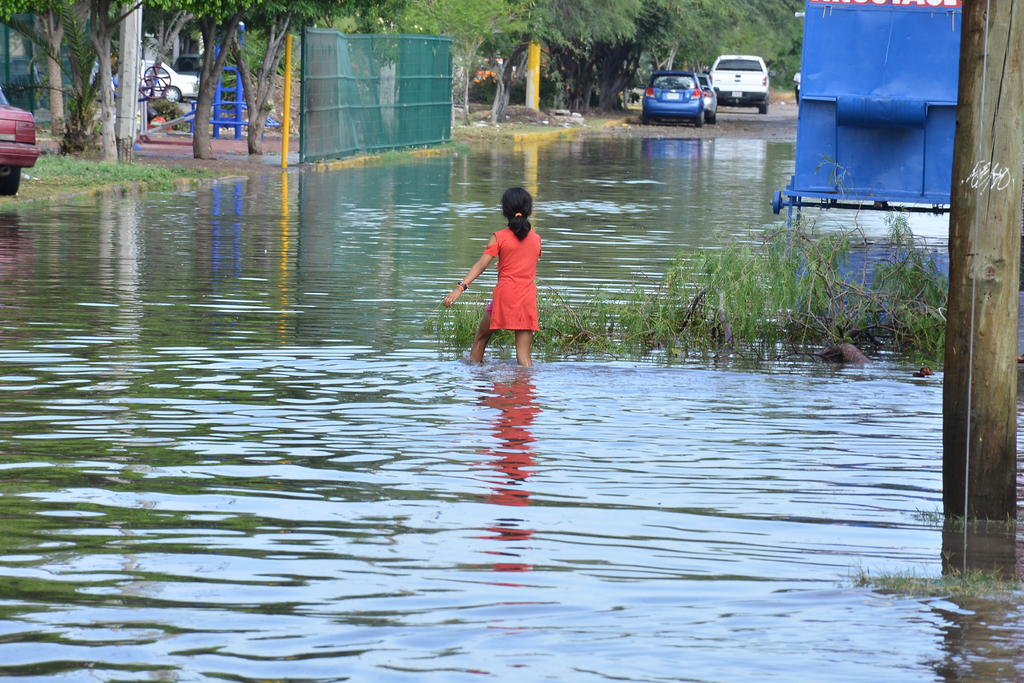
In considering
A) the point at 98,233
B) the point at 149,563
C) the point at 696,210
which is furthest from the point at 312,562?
the point at 696,210

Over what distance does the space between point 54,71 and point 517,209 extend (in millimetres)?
22420

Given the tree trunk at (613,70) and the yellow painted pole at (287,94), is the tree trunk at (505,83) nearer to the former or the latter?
the tree trunk at (613,70)

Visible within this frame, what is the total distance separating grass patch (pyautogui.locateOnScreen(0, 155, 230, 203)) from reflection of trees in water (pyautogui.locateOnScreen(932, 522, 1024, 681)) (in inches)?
639

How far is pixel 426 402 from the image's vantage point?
8.62 metres

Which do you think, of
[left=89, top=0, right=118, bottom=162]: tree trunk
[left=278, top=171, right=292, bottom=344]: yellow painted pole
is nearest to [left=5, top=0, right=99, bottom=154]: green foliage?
[left=89, top=0, right=118, bottom=162]: tree trunk

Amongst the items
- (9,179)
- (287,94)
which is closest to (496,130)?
(287,94)

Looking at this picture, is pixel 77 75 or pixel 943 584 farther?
pixel 77 75

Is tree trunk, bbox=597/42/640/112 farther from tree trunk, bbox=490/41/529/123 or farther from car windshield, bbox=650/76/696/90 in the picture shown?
tree trunk, bbox=490/41/529/123

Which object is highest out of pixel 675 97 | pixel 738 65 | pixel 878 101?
pixel 738 65

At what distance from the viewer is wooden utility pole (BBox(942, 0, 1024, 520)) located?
595 centimetres

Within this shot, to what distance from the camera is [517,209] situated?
941 cm

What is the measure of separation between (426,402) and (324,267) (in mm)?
6121

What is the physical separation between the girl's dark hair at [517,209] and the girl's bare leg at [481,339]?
2.11 feet

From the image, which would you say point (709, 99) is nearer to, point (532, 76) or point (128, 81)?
point (532, 76)
